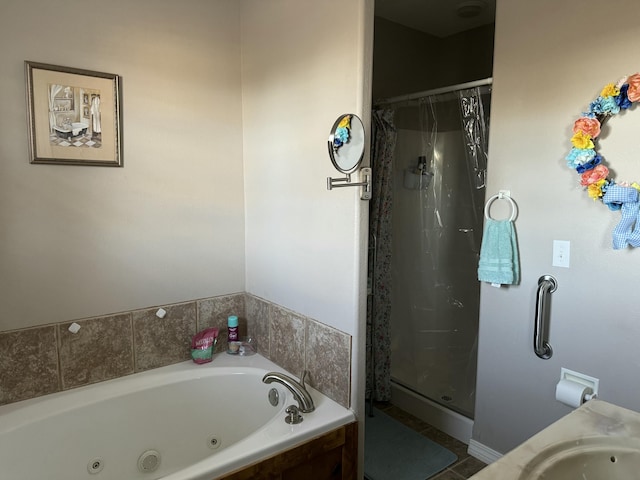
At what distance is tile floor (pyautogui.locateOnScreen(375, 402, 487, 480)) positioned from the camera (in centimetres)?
225

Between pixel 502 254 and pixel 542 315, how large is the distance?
327mm

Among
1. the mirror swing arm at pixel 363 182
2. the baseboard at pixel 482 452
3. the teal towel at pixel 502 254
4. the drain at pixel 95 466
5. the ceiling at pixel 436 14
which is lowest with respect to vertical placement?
the baseboard at pixel 482 452

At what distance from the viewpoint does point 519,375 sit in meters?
2.15

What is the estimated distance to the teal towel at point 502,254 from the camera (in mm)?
2094

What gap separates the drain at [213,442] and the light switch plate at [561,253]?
71.9 inches

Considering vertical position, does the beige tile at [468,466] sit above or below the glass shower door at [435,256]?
below

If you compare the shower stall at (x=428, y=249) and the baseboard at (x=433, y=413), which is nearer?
the baseboard at (x=433, y=413)

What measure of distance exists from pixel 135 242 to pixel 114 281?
0.21 metres

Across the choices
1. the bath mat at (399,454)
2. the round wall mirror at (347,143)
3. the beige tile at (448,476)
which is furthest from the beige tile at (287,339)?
the beige tile at (448,476)

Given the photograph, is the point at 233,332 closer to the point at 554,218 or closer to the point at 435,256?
the point at 435,256

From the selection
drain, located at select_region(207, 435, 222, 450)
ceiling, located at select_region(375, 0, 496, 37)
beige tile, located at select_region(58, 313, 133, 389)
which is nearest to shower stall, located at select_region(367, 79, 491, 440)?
ceiling, located at select_region(375, 0, 496, 37)

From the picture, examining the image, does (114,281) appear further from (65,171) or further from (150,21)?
(150,21)

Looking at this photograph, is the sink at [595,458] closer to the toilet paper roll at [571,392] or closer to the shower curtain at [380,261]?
the toilet paper roll at [571,392]

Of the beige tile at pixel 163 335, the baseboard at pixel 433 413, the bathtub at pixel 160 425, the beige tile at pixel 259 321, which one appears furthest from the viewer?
the baseboard at pixel 433 413
